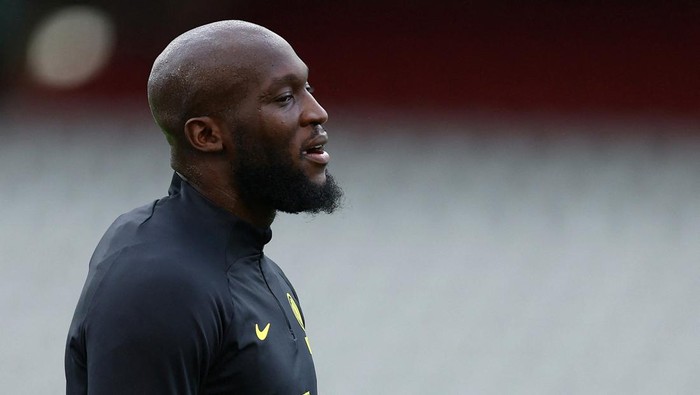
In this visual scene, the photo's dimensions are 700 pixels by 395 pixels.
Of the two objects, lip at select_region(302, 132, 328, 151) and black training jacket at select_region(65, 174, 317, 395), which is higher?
lip at select_region(302, 132, 328, 151)

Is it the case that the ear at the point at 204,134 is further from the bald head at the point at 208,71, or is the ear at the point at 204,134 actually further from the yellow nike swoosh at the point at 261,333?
the yellow nike swoosh at the point at 261,333

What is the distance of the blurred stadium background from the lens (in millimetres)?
4625

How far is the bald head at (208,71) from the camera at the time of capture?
1.67m

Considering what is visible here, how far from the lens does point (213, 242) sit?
167cm

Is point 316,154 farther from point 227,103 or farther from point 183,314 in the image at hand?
point 183,314

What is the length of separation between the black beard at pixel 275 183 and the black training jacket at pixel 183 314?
5cm

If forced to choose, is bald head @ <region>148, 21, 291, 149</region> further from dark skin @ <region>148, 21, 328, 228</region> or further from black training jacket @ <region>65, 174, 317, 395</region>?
black training jacket @ <region>65, 174, 317, 395</region>

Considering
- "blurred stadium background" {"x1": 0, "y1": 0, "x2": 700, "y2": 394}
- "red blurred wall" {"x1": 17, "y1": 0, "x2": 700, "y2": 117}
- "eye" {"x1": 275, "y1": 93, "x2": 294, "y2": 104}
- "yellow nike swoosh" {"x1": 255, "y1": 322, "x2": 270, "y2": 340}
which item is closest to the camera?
"yellow nike swoosh" {"x1": 255, "y1": 322, "x2": 270, "y2": 340}

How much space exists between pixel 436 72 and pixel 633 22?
866 mm

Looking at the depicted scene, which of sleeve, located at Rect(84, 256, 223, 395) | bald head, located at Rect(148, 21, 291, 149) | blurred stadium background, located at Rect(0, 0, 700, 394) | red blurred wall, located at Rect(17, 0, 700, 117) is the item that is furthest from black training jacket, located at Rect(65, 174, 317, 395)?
red blurred wall, located at Rect(17, 0, 700, 117)

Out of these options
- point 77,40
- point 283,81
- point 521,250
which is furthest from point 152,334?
point 77,40

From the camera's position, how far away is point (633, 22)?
15.6ft

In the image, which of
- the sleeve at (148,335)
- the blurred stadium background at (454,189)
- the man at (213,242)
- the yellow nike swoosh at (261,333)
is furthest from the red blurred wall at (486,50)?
the sleeve at (148,335)

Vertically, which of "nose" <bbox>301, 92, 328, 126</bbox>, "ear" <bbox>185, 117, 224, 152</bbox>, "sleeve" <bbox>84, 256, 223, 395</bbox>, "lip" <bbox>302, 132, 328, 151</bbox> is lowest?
"sleeve" <bbox>84, 256, 223, 395</bbox>
